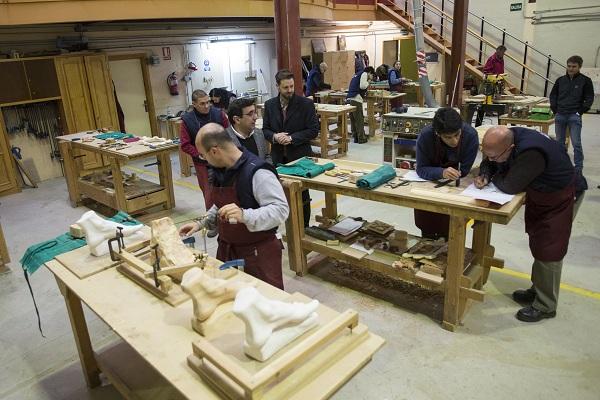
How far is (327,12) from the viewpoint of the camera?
13.1 meters

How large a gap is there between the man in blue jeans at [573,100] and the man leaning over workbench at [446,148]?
4.37m

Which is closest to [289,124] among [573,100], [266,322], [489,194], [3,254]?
[489,194]

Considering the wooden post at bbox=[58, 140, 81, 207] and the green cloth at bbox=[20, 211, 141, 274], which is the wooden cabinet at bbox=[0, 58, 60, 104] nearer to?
the wooden post at bbox=[58, 140, 81, 207]

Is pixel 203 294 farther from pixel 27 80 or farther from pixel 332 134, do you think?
pixel 332 134

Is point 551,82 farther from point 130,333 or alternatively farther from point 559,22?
point 130,333

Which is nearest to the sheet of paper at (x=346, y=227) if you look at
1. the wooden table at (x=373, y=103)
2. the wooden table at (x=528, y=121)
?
the wooden table at (x=528, y=121)

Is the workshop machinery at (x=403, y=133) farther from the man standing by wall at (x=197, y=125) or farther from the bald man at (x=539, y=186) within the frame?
the bald man at (x=539, y=186)

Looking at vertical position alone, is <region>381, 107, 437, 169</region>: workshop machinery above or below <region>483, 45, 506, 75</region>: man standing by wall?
below

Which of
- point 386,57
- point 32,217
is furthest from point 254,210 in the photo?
point 386,57

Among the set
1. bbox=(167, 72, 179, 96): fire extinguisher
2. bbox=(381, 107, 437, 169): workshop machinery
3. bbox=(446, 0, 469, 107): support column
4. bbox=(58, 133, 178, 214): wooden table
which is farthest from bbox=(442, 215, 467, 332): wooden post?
bbox=(167, 72, 179, 96): fire extinguisher

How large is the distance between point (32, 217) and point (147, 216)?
6.17 feet

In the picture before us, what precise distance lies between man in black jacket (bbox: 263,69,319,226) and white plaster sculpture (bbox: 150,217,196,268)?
8.12ft

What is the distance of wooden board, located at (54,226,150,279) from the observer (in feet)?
9.06

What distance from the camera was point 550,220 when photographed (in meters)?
3.60
